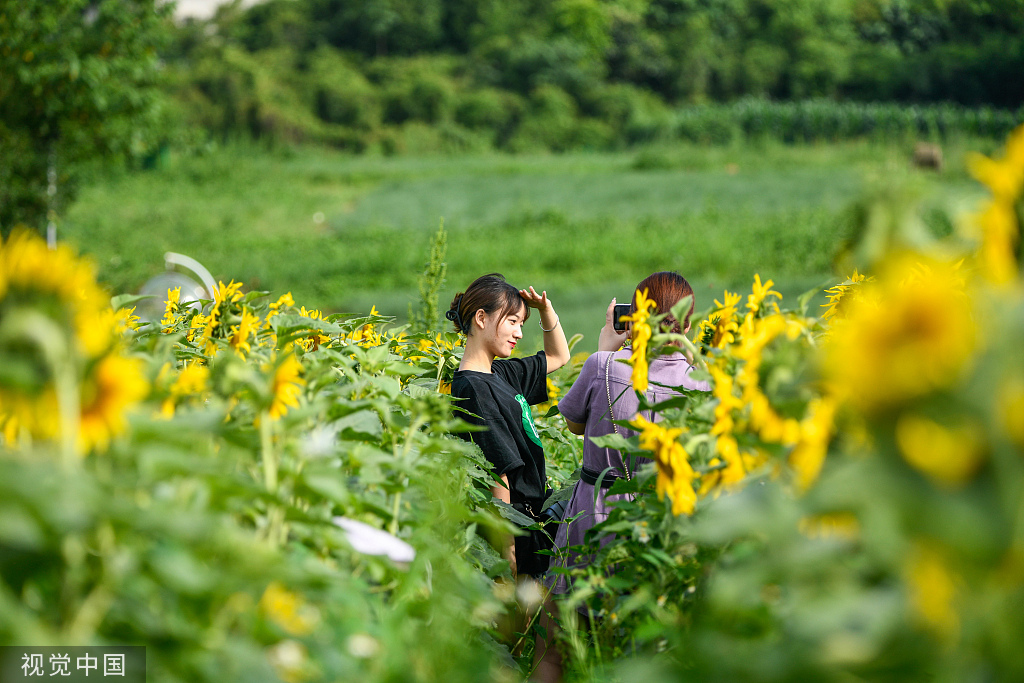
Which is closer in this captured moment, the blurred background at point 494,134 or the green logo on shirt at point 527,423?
the green logo on shirt at point 527,423

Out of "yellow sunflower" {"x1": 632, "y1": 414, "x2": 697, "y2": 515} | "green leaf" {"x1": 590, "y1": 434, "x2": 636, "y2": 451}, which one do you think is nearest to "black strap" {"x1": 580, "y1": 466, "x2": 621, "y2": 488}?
"green leaf" {"x1": 590, "y1": 434, "x2": 636, "y2": 451}

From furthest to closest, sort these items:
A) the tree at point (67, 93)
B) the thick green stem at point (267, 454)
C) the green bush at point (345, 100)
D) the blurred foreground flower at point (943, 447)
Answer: the green bush at point (345, 100), the tree at point (67, 93), the thick green stem at point (267, 454), the blurred foreground flower at point (943, 447)

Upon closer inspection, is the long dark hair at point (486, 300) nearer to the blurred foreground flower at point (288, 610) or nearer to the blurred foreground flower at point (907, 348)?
the blurred foreground flower at point (288, 610)

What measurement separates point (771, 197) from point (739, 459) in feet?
76.3

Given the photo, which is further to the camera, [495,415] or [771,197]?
[771,197]

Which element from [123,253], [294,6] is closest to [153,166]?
[123,253]

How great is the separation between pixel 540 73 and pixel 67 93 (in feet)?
140

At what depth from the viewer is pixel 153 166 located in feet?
101

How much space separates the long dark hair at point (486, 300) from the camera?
100 inches

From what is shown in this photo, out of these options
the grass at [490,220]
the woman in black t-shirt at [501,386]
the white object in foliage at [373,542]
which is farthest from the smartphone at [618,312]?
the grass at [490,220]

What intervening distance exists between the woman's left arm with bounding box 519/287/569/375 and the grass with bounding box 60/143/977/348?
446 cm

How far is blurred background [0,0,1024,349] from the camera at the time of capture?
30.9 ft

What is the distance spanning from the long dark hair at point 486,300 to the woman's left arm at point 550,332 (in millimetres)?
135

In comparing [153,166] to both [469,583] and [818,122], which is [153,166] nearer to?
[818,122]
